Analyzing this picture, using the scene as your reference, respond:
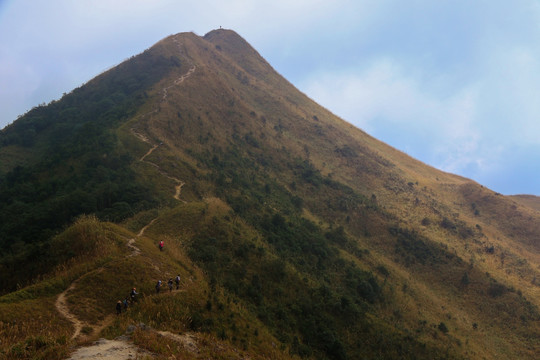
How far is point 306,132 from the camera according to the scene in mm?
71500

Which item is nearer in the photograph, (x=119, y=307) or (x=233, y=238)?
(x=119, y=307)

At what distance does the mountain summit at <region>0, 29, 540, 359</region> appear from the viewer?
15.5 metres

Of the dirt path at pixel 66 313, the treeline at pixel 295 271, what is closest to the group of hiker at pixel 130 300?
the dirt path at pixel 66 313

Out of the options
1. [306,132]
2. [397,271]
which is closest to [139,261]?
[397,271]

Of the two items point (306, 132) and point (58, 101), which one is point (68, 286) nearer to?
point (306, 132)

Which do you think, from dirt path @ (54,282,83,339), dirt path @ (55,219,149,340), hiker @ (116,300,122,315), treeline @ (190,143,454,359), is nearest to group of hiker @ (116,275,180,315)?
hiker @ (116,300,122,315)

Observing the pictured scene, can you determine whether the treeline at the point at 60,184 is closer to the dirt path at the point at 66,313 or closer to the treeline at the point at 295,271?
the dirt path at the point at 66,313

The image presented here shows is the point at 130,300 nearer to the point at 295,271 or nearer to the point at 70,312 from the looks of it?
the point at 70,312

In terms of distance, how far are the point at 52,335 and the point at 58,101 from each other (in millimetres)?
70973

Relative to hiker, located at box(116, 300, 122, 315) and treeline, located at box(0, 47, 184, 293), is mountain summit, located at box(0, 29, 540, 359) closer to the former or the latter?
treeline, located at box(0, 47, 184, 293)

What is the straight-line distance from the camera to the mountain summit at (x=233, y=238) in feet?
50.9

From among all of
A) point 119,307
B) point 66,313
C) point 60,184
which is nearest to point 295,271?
point 119,307

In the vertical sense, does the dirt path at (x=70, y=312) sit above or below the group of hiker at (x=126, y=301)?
below

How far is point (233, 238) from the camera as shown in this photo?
1039 inches
